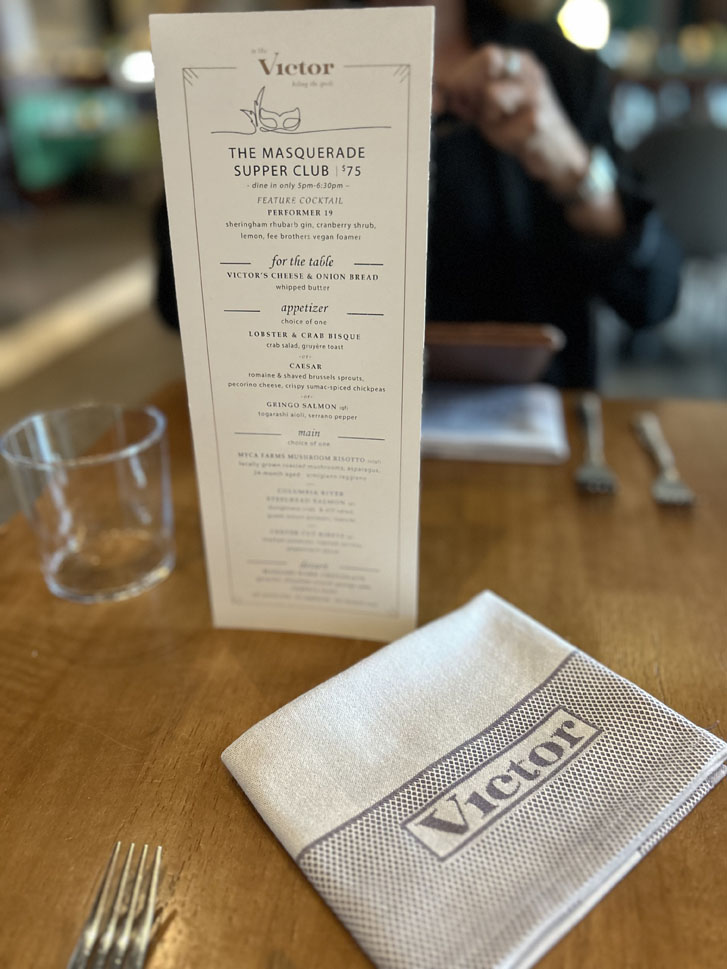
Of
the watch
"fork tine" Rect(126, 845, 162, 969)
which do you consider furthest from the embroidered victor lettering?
the watch

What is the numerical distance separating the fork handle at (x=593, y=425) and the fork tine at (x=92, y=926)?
20.3 inches

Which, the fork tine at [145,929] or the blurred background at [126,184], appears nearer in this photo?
the fork tine at [145,929]

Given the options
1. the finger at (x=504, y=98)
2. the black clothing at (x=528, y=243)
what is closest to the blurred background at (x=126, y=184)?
the black clothing at (x=528, y=243)

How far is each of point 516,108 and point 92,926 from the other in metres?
0.85

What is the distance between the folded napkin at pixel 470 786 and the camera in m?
0.29

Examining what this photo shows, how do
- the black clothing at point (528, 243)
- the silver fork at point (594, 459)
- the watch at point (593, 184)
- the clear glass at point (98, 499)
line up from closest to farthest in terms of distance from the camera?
the clear glass at point (98, 499) → the silver fork at point (594, 459) → the watch at point (593, 184) → the black clothing at point (528, 243)

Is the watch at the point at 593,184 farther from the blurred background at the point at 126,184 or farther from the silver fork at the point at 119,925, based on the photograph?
the silver fork at the point at 119,925

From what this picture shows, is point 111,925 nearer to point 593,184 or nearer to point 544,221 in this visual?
point 593,184

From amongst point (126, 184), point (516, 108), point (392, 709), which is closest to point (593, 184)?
point (516, 108)

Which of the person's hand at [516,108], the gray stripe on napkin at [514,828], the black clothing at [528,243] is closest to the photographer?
the gray stripe on napkin at [514,828]

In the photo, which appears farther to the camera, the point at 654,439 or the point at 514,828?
the point at 654,439

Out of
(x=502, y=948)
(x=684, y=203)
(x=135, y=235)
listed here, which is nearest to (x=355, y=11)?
(x=502, y=948)

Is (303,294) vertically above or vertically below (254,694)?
above

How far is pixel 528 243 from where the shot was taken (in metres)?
1.16
